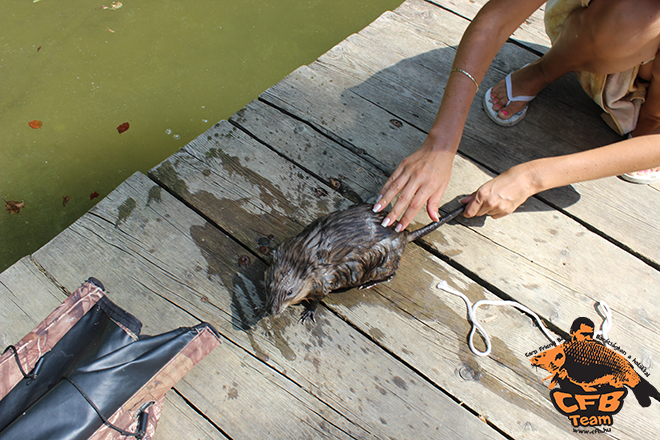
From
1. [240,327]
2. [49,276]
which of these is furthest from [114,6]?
[240,327]

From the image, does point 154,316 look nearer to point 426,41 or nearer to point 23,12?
point 426,41

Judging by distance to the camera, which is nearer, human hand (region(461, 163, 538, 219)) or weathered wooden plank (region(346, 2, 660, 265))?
human hand (region(461, 163, 538, 219))

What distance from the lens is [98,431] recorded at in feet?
4.36

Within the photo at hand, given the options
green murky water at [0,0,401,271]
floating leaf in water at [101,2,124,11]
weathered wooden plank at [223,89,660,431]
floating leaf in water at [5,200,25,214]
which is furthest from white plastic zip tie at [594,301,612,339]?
floating leaf in water at [101,2,124,11]

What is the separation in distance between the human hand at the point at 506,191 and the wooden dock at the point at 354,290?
209 millimetres

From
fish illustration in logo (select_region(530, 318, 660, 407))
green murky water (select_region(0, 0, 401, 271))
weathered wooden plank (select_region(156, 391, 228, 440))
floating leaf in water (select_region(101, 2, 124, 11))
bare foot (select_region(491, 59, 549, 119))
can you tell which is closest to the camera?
weathered wooden plank (select_region(156, 391, 228, 440))

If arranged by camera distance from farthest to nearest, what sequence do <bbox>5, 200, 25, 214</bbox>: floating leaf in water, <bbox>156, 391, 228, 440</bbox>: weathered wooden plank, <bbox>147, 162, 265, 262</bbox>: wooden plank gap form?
<bbox>5, 200, 25, 214</bbox>: floating leaf in water, <bbox>147, 162, 265, 262</bbox>: wooden plank gap, <bbox>156, 391, 228, 440</bbox>: weathered wooden plank

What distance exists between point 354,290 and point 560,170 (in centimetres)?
125

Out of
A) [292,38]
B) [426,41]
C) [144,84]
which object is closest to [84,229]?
[144,84]

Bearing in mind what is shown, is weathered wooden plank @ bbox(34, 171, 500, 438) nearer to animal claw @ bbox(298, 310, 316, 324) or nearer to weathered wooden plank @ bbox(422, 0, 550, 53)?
animal claw @ bbox(298, 310, 316, 324)

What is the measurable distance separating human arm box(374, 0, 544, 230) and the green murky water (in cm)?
215

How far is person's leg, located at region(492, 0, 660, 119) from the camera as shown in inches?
64.1

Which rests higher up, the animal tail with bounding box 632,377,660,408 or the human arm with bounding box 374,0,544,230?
the human arm with bounding box 374,0,544,230

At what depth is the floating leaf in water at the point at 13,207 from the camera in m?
2.64
